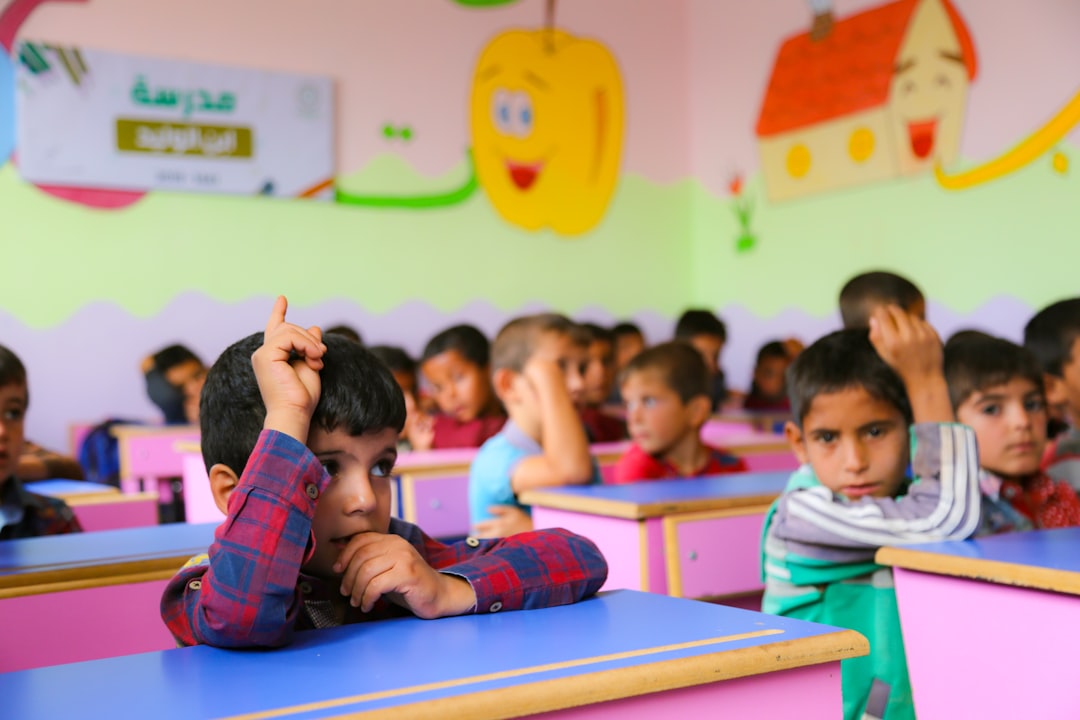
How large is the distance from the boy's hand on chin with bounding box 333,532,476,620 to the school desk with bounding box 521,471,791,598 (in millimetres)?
1138

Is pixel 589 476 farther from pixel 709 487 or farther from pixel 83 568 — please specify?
pixel 83 568

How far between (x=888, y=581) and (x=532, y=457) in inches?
41.0

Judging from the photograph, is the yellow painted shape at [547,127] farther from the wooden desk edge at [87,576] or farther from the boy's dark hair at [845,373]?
the wooden desk edge at [87,576]

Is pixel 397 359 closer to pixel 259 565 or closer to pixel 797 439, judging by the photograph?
pixel 797 439

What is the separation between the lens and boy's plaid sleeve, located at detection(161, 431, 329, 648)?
1.07 metres

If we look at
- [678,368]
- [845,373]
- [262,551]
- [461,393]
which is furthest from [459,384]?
[262,551]

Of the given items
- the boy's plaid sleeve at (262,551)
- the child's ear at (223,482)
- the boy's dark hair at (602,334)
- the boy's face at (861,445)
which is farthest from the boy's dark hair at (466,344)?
the boy's plaid sleeve at (262,551)

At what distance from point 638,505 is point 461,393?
220 centimetres

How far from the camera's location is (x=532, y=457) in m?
2.77

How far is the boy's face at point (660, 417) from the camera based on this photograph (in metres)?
3.16

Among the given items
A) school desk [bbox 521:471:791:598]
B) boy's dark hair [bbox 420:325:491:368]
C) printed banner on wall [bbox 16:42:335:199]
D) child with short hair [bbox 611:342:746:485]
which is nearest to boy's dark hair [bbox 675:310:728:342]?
boy's dark hair [bbox 420:325:491:368]

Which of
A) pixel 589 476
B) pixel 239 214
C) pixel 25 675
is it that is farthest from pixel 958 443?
pixel 239 214

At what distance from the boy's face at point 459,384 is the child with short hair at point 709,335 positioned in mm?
1809

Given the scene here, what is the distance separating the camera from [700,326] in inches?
251
